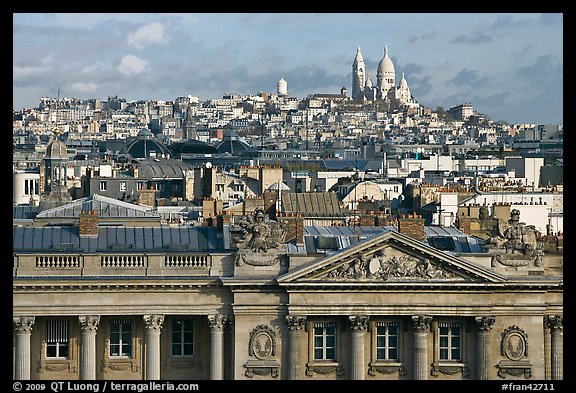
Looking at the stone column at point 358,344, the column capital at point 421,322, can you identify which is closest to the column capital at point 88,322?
the stone column at point 358,344

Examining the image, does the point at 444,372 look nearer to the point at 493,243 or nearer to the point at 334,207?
the point at 493,243

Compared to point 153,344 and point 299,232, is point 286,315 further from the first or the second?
point 153,344

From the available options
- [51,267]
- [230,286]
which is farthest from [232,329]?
[51,267]

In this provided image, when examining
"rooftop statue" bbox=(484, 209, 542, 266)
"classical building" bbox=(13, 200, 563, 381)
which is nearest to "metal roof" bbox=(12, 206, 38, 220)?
"classical building" bbox=(13, 200, 563, 381)

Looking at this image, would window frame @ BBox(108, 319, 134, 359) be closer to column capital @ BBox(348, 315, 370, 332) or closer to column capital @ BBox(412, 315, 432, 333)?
column capital @ BBox(348, 315, 370, 332)

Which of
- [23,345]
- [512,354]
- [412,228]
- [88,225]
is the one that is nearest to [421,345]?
[512,354]

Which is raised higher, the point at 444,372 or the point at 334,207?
the point at 334,207

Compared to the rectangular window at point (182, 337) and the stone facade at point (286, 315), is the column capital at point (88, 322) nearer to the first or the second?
the stone facade at point (286, 315)
